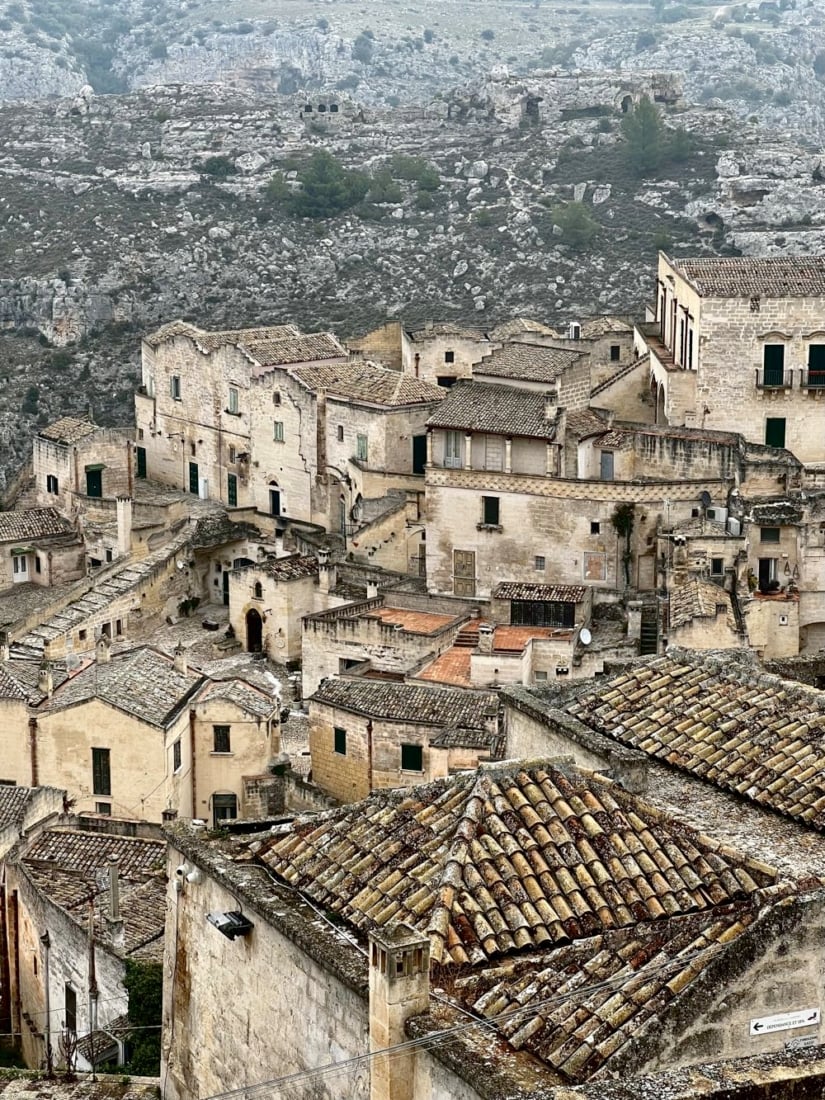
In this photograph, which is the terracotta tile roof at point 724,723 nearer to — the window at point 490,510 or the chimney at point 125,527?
the window at point 490,510

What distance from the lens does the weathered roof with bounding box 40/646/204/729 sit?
43344 mm

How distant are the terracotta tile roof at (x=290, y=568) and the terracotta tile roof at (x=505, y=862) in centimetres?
4139

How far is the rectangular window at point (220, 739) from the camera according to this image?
45.0 metres

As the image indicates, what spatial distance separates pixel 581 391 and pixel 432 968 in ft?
154

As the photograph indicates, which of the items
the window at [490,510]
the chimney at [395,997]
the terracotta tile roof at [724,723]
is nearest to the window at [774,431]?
the window at [490,510]

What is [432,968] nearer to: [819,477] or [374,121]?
[819,477]

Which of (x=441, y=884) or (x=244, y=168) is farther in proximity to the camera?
(x=244, y=168)

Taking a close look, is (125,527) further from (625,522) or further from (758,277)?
(758,277)

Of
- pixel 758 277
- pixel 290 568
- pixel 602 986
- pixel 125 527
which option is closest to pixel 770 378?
pixel 758 277

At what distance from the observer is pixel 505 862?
17.8 metres

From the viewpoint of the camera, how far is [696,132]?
119375 millimetres

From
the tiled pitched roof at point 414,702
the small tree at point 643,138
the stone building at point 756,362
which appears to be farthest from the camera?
the small tree at point 643,138

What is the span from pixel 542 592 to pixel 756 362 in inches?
431

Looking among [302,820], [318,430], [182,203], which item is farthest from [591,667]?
[182,203]
